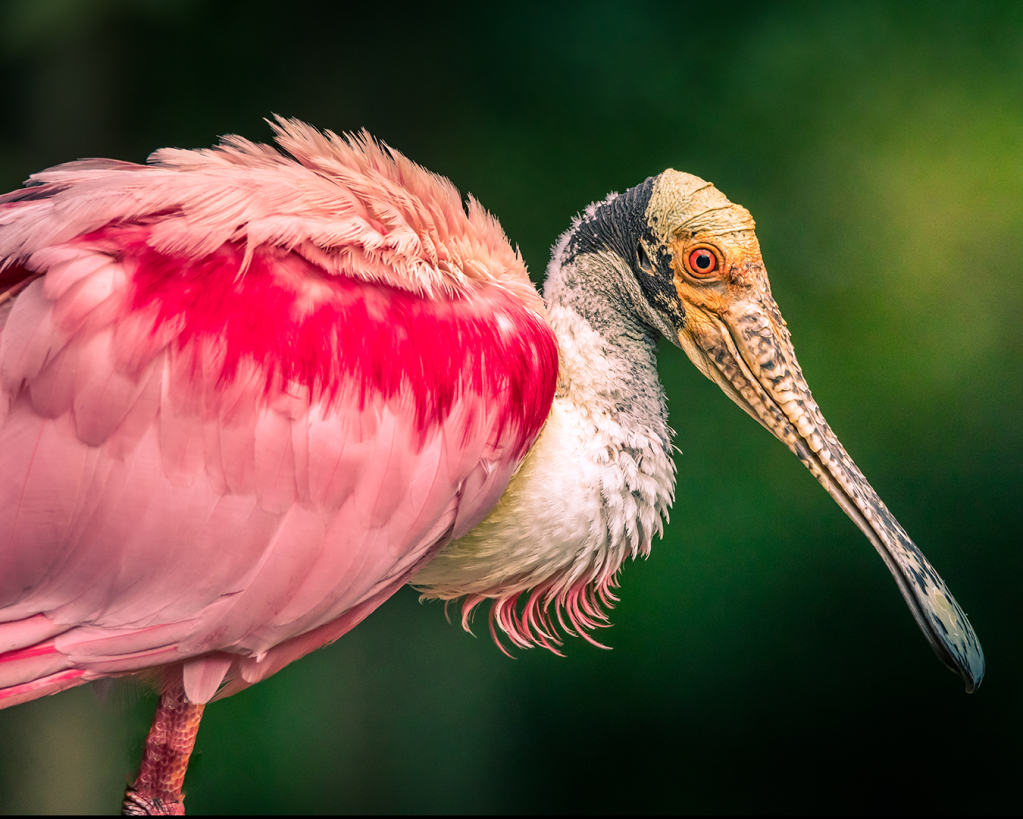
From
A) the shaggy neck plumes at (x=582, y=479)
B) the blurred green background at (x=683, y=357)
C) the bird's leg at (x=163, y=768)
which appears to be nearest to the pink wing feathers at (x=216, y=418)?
the shaggy neck plumes at (x=582, y=479)

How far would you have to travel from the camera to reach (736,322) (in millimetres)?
976

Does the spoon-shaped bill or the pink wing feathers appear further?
the spoon-shaped bill

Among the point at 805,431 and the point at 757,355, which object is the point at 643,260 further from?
the point at 805,431

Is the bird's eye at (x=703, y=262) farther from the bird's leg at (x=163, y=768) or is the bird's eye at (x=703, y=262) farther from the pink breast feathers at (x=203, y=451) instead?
the bird's leg at (x=163, y=768)

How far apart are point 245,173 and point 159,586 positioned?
42cm

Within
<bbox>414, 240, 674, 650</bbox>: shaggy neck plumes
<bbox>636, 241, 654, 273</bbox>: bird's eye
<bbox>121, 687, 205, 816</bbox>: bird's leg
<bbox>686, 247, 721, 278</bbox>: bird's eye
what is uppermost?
<bbox>636, 241, 654, 273</bbox>: bird's eye

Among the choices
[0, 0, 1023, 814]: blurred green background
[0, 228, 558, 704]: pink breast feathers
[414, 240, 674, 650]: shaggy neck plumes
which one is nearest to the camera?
[0, 228, 558, 704]: pink breast feathers

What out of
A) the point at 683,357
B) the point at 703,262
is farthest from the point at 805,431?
the point at 683,357

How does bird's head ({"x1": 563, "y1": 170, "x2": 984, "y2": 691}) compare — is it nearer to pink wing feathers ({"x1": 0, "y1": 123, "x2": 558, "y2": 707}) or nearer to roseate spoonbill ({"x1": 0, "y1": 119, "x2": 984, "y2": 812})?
roseate spoonbill ({"x1": 0, "y1": 119, "x2": 984, "y2": 812})

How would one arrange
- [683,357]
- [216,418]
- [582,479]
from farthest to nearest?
[683,357] < [582,479] < [216,418]

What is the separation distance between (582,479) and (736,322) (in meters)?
0.26

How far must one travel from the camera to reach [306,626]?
0.82 meters

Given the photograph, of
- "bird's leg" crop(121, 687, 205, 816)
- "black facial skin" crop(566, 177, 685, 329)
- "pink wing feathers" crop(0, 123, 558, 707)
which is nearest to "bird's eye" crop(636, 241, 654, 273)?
"black facial skin" crop(566, 177, 685, 329)

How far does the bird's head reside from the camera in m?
0.96
